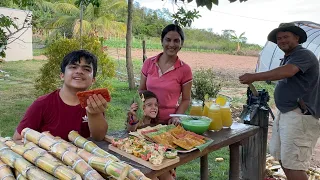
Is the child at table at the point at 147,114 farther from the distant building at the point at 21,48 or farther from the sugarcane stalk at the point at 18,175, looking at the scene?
the distant building at the point at 21,48

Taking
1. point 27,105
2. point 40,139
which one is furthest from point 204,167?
point 27,105

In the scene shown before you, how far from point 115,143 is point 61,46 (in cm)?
431

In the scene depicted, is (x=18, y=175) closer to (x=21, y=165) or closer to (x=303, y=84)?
(x=21, y=165)

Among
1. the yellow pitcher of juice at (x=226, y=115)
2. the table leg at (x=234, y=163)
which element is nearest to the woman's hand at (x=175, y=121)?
the yellow pitcher of juice at (x=226, y=115)

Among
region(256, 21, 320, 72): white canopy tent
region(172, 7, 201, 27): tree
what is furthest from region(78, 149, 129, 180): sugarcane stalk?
region(256, 21, 320, 72): white canopy tent

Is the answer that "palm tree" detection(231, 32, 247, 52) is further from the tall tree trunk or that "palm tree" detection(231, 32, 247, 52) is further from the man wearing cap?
the man wearing cap

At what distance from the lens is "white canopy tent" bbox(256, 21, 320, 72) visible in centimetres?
525

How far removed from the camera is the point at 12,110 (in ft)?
22.5

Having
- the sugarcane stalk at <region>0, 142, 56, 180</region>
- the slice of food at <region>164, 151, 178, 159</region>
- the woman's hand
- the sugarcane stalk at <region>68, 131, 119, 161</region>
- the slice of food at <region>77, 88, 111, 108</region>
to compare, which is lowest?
the slice of food at <region>164, 151, 178, 159</region>

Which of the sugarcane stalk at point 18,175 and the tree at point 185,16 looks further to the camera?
the tree at point 185,16

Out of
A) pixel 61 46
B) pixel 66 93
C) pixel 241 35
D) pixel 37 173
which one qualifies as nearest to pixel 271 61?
pixel 61 46

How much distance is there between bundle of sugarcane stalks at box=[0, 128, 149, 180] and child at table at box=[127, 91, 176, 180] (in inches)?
34.9

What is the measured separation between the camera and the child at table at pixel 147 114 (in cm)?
Result: 222

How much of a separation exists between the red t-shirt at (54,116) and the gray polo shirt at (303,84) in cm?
201
